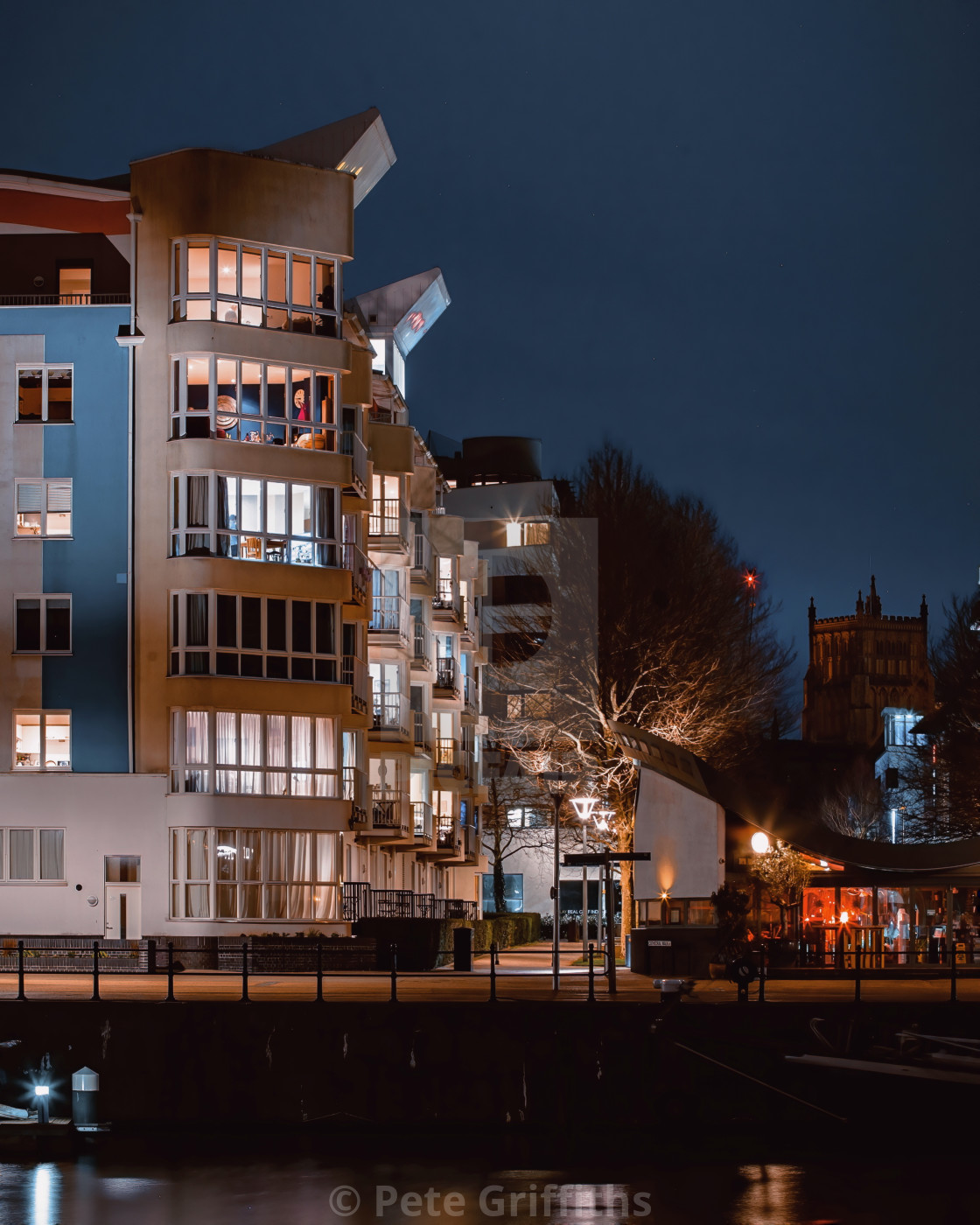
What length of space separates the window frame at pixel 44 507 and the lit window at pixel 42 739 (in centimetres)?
502

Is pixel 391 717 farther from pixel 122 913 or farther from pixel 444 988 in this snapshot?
pixel 444 988

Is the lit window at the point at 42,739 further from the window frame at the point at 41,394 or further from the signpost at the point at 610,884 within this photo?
the signpost at the point at 610,884

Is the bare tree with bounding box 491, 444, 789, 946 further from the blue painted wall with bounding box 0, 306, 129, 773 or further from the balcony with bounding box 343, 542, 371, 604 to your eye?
the blue painted wall with bounding box 0, 306, 129, 773

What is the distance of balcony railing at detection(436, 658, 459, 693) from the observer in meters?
74.6

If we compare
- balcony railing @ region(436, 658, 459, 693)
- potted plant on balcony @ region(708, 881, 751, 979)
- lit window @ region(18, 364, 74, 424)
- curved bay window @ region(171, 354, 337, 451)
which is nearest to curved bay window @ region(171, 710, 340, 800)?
curved bay window @ region(171, 354, 337, 451)

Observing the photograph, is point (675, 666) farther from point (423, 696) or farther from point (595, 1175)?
point (595, 1175)

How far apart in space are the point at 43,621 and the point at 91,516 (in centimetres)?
329

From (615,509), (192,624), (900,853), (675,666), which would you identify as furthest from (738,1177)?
(615,509)

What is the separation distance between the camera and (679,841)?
148 feet

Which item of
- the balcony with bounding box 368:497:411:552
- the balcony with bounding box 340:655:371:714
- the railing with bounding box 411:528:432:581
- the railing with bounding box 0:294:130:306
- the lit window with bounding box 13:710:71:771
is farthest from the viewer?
the railing with bounding box 411:528:432:581

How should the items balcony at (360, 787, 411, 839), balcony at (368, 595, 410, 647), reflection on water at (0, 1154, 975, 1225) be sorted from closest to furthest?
reflection on water at (0, 1154, 975, 1225)
balcony at (360, 787, 411, 839)
balcony at (368, 595, 410, 647)

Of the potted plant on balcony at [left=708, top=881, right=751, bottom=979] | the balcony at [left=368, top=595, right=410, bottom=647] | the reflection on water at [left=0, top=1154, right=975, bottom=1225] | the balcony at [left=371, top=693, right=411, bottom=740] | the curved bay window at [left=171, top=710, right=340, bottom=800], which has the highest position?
the balcony at [left=368, top=595, right=410, bottom=647]

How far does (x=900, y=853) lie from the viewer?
4438cm

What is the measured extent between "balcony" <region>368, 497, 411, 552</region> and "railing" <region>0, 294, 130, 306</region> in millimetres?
13755
